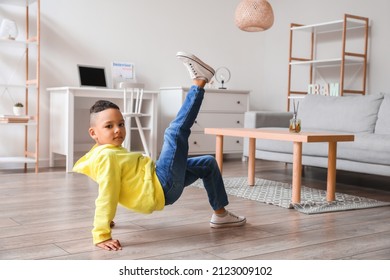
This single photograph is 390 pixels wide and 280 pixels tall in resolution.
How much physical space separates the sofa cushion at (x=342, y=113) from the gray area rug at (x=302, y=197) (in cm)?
81

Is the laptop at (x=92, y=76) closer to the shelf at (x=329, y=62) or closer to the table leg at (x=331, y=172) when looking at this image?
the shelf at (x=329, y=62)

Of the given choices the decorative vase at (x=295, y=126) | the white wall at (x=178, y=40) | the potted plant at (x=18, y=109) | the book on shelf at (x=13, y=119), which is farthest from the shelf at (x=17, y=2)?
the decorative vase at (x=295, y=126)

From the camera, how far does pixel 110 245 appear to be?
1.91 meters

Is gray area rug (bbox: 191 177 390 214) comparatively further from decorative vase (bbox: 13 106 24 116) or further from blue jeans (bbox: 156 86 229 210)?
decorative vase (bbox: 13 106 24 116)

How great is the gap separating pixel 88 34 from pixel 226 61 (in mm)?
1646

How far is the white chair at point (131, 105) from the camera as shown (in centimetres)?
427

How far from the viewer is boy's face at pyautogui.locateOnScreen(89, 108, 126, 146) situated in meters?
1.96

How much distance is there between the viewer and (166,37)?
17.2ft

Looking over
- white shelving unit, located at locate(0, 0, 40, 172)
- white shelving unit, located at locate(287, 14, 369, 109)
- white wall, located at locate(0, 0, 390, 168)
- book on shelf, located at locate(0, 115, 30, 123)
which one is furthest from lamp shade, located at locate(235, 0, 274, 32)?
book on shelf, located at locate(0, 115, 30, 123)

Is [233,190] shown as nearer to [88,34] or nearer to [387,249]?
[387,249]

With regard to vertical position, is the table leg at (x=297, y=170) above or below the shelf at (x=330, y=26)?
below

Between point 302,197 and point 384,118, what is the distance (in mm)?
1225
